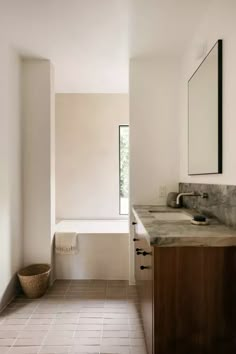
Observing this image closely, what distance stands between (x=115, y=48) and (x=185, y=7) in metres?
0.81

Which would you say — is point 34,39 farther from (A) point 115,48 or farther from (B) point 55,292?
(B) point 55,292

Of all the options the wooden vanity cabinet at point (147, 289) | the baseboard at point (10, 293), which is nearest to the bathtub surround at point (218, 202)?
the wooden vanity cabinet at point (147, 289)

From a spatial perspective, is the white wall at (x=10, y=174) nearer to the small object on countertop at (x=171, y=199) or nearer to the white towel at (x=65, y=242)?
the white towel at (x=65, y=242)

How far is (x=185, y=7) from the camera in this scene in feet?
6.07

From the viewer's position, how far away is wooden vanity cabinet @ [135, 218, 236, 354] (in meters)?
1.27

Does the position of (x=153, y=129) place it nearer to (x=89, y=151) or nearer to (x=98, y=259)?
(x=89, y=151)

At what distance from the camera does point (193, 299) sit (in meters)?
1.27

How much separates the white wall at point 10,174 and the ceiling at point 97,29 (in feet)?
0.89

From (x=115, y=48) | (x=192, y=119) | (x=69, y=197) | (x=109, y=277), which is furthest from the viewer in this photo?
(x=69, y=197)

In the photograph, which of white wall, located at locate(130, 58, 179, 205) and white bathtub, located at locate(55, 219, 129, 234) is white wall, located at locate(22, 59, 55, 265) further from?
white wall, located at locate(130, 58, 179, 205)

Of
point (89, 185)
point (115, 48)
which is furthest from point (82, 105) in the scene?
point (115, 48)

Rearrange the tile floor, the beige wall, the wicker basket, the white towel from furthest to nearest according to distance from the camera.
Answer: the beige wall, the white towel, the wicker basket, the tile floor

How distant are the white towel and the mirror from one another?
1505 millimetres

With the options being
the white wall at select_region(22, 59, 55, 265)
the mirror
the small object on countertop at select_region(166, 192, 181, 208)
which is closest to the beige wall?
the white wall at select_region(22, 59, 55, 265)
